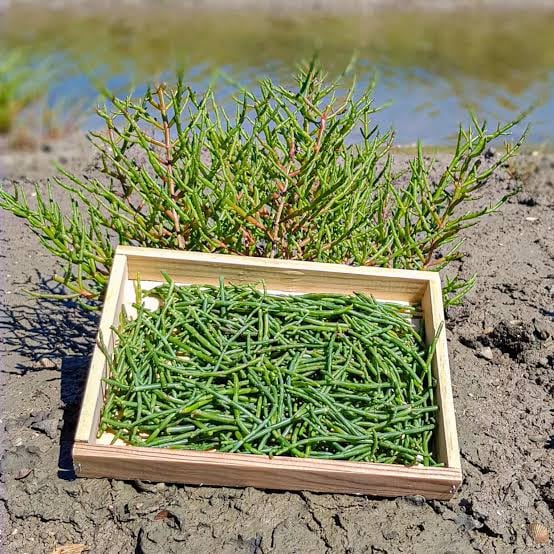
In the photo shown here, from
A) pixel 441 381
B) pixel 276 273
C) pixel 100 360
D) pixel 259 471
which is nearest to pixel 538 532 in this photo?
pixel 441 381

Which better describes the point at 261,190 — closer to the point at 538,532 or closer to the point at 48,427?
the point at 48,427

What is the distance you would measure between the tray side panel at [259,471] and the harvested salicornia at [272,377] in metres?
0.05

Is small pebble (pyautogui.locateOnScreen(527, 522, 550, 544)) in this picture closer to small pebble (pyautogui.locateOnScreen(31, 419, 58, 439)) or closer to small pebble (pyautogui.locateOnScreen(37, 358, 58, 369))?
small pebble (pyautogui.locateOnScreen(31, 419, 58, 439))

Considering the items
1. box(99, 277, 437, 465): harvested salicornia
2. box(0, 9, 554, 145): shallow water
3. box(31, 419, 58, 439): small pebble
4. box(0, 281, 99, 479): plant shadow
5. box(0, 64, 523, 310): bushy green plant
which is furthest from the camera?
box(0, 281, 99, 479): plant shadow

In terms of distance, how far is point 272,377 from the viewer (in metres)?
1.99

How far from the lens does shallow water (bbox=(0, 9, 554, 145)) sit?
2.94 ft

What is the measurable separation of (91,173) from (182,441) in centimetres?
283

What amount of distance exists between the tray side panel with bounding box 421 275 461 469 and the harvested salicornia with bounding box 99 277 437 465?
1.2 inches

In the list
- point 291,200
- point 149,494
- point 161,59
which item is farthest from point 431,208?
point 161,59

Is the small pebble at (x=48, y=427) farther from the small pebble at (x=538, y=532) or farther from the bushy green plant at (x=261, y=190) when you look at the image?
the small pebble at (x=538, y=532)

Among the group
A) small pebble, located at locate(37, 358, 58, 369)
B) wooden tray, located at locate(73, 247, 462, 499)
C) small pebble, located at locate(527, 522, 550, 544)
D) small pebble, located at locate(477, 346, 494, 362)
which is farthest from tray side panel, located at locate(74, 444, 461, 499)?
small pebble, located at locate(477, 346, 494, 362)

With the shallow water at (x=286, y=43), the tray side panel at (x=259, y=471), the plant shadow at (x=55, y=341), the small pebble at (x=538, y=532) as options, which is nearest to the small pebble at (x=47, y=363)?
the plant shadow at (x=55, y=341)

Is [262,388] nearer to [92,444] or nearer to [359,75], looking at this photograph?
[92,444]

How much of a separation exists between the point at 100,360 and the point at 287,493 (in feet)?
2.22
